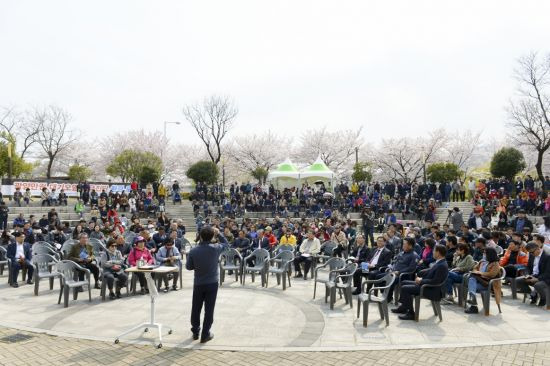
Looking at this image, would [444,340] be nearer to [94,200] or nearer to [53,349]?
[53,349]

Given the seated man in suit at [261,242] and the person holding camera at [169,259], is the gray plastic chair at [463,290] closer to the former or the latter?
the seated man in suit at [261,242]

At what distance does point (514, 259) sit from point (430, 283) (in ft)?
12.0

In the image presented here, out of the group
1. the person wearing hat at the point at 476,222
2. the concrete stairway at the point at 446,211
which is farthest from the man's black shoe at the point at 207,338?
the concrete stairway at the point at 446,211

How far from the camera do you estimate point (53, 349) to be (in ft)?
20.6

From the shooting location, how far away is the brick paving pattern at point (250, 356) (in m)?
5.76

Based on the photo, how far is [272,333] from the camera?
276 inches

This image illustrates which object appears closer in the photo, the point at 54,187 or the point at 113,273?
the point at 113,273

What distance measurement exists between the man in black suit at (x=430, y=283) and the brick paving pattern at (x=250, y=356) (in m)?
1.46

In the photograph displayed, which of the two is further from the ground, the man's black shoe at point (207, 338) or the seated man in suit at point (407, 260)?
the seated man in suit at point (407, 260)

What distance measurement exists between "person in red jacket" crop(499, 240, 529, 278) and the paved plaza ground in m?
0.72

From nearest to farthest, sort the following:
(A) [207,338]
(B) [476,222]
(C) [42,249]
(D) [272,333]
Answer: (A) [207,338] < (D) [272,333] < (C) [42,249] < (B) [476,222]

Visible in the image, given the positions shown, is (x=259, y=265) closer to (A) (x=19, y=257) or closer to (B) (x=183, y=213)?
(A) (x=19, y=257)

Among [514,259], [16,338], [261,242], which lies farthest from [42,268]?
[514,259]

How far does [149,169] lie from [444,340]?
3115cm
